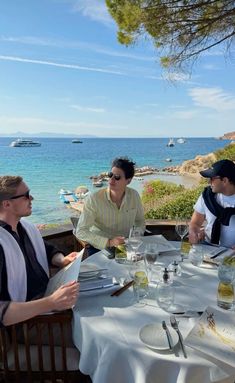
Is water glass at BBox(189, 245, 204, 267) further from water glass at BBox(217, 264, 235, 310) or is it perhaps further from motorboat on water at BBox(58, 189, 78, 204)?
motorboat on water at BBox(58, 189, 78, 204)

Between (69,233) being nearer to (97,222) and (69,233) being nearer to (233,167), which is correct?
(97,222)

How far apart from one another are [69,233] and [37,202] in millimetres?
17137

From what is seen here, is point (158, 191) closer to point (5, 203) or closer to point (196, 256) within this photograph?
point (196, 256)

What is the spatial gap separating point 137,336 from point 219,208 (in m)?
1.89

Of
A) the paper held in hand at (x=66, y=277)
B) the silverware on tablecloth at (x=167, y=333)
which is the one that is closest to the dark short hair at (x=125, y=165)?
the paper held in hand at (x=66, y=277)

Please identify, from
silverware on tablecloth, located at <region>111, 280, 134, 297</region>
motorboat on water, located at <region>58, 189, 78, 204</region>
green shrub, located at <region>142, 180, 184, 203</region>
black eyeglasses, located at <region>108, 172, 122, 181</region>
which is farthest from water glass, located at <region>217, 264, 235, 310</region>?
motorboat on water, located at <region>58, 189, 78, 204</region>

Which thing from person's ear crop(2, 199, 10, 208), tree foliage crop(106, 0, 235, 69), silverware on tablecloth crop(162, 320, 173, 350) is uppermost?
tree foliage crop(106, 0, 235, 69)

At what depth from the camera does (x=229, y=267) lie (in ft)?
6.03

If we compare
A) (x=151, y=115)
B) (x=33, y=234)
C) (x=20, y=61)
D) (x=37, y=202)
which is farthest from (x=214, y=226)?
(x=151, y=115)

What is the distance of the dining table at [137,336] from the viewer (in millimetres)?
1212

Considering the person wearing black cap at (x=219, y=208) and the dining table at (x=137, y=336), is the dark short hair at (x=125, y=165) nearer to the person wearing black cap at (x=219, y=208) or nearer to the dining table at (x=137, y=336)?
the person wearing black cap at (x=219, y=208)

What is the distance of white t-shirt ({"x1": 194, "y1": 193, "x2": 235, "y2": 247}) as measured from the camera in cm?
292

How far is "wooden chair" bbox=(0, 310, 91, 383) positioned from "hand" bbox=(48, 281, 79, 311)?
4cm

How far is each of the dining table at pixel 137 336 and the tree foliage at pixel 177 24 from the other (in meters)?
Result: 4.01
